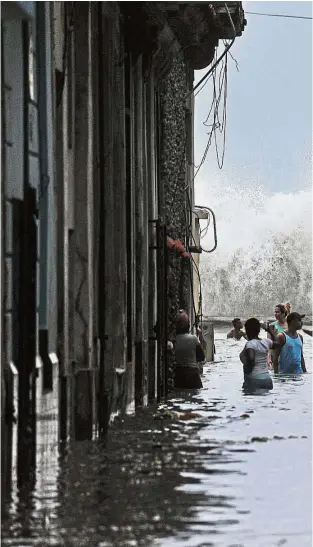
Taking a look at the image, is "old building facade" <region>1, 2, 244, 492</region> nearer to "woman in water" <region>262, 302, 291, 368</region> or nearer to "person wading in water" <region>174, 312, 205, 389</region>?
"person wading in water" <region>174, 312, 205, 389</region>

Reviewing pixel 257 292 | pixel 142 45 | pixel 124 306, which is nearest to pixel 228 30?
pixel 142 45

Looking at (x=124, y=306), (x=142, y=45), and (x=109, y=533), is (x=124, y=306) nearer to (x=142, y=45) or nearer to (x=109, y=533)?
(x=142, y=45)

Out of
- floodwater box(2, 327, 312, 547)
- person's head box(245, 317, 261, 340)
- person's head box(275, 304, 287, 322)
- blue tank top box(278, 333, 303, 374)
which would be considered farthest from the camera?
person's head box(275, 304, 287, 322)

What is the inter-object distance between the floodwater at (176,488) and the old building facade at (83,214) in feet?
1.44

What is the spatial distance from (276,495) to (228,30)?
21629 mm

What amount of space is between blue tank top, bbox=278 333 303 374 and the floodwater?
6020 mm

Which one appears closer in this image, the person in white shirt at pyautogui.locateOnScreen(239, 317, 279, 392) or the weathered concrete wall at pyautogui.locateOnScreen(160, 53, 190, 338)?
the person in white shirt at pyautogui.locateOnScreen(239, 317, 279, 392)

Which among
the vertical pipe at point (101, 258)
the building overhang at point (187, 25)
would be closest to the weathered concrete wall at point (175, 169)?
the building overhang at point (187, 25)

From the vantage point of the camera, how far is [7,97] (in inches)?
424

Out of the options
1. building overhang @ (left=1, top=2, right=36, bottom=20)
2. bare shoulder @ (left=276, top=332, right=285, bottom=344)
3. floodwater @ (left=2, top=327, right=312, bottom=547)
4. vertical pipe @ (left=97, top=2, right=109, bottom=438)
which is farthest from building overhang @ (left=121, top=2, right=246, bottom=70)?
building overhang @ (left=1, top=2, right=36, bottom=20)

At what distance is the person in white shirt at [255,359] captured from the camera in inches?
760

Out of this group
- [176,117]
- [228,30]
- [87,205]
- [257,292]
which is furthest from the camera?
[257,292]

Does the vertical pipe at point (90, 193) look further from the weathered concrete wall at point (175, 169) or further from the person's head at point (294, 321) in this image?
the weathered concrete wall at point (175, 169)

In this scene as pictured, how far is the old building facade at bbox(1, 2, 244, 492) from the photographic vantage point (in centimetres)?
1045
